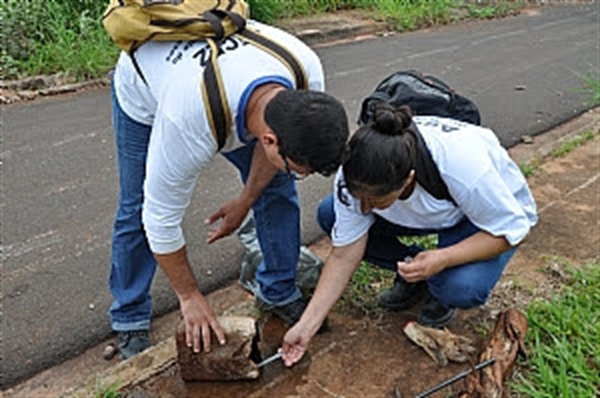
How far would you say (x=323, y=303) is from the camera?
2.46 m

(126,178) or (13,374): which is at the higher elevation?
(126,178)

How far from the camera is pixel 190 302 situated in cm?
224

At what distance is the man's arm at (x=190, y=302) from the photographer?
2146 mm

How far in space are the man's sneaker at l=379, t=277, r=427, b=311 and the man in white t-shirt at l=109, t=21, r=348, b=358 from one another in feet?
1.42

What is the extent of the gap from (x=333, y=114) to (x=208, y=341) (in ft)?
3.18

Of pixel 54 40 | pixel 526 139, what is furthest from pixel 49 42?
pixel 526 139

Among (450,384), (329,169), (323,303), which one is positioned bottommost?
(450,384)

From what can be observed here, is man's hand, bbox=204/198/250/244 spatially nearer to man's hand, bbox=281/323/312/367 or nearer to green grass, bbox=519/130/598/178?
man's hand, bbox=281/323/312/367

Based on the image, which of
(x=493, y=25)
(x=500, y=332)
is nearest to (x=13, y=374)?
(x=500, y=332)

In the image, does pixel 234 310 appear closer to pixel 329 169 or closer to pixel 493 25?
pixel 329 169

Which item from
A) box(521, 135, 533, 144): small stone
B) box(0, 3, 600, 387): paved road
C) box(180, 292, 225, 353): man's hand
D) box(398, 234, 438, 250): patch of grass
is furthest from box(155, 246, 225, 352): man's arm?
box(521, 135, 533, 144): small stone

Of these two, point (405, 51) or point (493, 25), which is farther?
point (493, 25)

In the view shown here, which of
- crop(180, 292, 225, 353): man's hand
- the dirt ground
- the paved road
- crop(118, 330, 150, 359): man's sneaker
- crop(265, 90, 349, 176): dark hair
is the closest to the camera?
crop(265, 90, 349, 176): dark hair

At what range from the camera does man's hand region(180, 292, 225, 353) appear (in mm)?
2248
